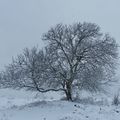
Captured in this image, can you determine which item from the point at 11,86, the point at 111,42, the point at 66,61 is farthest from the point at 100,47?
the point at 11,86

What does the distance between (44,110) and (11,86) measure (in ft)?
22.4

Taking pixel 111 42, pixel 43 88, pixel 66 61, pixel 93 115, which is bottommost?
pixel 93 115

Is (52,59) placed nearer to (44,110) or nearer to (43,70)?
(43,70)

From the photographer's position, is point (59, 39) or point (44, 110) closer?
point (44, 110)

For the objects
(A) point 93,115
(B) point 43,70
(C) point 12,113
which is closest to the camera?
(A) point 93,115

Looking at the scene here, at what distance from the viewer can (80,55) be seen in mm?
28156

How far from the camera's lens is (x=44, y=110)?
22250 millimetres

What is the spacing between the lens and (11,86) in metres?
28.1

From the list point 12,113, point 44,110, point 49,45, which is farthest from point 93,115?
point 49,45

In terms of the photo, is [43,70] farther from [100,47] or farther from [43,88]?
[100,47]

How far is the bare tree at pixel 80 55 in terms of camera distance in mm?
27719

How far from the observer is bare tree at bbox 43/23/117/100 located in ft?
90.9

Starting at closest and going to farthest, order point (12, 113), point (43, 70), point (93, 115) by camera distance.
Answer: point (93, 115)
point (12, 113)
point (43, 70)

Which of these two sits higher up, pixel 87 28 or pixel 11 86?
pixel 87 28
